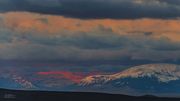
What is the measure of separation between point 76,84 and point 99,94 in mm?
261

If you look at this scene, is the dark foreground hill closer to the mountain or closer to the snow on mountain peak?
the mountain

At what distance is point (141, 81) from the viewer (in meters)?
6.02

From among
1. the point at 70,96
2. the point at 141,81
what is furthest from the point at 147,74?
the point at 70,96

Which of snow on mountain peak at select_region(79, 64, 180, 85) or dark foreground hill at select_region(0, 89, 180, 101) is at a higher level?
snow on mountain peak at select_region(79, 64, 180, 85)

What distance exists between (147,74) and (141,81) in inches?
3.8

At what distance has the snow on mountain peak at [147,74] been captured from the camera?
5898mm

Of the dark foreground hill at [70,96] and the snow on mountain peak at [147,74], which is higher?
the snow on mountain peak at [147,74]

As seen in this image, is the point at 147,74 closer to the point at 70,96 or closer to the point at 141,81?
the point at 141,81

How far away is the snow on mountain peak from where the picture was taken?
5898 millimetres

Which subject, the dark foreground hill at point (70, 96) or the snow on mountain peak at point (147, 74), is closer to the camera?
the snow on mountain peak at point (147, 74)

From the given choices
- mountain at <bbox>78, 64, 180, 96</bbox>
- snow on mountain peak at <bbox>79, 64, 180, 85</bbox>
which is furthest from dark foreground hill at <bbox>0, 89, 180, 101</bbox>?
snow on mountain peak at <bbox>79, 64, 180, 85</bbox>

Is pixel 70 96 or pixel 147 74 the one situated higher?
pixel 147 74

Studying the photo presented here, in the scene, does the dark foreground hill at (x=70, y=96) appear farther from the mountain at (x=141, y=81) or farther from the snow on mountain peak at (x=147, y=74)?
the snow on mountain peak at (x=147, y=74)

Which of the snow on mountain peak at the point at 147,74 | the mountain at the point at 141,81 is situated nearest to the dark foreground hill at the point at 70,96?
the mountain at the point at 141,81
